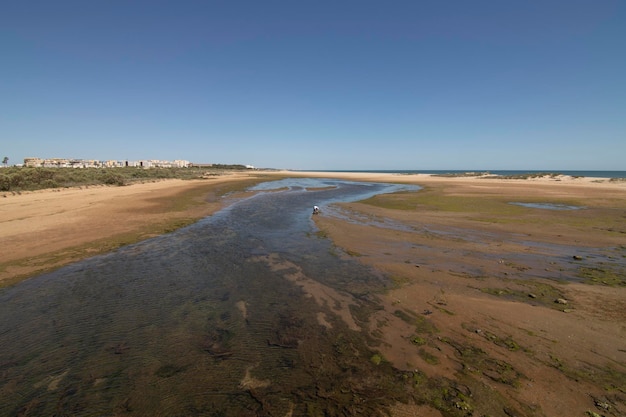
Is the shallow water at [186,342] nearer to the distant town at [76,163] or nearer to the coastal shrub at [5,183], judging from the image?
the coastal shrub at [5,183]

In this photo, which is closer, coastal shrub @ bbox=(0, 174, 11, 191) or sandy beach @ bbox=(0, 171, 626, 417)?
sandy beach @ bbox=(0, 171, 626, 417)

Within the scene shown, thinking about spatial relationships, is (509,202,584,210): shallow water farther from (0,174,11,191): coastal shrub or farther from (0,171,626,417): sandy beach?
(0,174,11,191): coastal shrub

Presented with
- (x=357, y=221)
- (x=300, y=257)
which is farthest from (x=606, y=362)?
(x=357, y=221)

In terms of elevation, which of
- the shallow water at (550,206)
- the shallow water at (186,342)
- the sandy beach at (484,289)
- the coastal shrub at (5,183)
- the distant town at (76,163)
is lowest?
the shallow water at (186,342)

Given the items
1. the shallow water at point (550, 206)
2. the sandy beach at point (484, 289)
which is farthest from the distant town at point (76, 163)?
the shallow water at point (550, 206)

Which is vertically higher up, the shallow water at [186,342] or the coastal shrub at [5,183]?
the coastal shrub at [5,183]

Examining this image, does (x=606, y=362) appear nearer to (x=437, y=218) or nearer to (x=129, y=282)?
(x=129, y=282)

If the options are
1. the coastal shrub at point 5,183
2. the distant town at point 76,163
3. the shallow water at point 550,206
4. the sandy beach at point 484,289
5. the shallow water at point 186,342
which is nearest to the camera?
the shallow water at point 186,342

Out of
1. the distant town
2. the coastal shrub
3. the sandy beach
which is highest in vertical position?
the distant town

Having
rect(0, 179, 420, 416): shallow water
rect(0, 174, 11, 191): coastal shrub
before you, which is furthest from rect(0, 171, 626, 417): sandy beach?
rect(0, 174, 11, 191): coastal shrub
